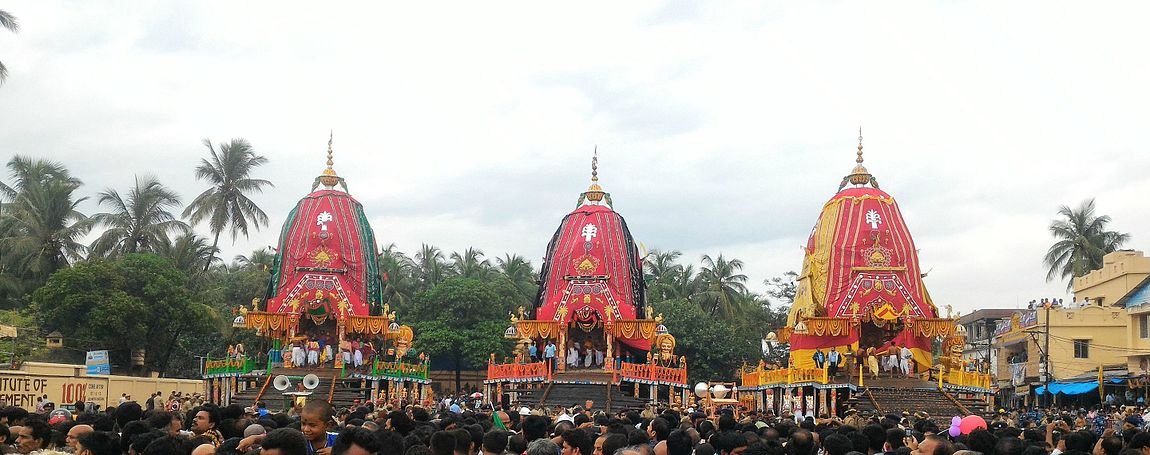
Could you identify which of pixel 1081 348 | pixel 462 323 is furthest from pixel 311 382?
pixel 1081 348

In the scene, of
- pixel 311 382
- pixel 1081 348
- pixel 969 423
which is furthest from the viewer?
pixel 1081 348

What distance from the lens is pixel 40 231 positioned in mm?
45938

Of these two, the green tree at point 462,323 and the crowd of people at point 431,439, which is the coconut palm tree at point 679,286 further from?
Answer: the crowd of people at point 431,439

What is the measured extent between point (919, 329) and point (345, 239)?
20499 mm

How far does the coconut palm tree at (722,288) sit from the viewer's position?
63281mm

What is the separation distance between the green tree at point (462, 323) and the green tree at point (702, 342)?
777cm

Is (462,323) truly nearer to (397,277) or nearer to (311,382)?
(397,277)

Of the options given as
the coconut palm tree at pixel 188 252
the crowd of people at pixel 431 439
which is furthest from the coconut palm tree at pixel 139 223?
the crowd of people at pixel 431 439

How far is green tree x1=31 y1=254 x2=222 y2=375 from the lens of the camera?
135 ft

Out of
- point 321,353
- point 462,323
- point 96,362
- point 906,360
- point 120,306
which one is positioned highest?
point 120,306

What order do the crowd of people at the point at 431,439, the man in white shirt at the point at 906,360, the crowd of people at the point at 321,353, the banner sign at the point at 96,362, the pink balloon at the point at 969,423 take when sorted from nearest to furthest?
the crowd of people at the point at 431,439 < the pink balloon at the point at 969,423 < the banner sign at the point at 96,362 < the man in white shirt at the point at 906,360 < the crowd of people at the point at 321,353

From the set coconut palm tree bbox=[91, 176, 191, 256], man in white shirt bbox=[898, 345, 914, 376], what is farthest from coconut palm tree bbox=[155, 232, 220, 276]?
man in white shirt bbox=[898, 345, 914, 376]

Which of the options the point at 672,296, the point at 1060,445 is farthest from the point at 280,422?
the point at 672,296

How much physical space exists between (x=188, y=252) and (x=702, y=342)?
23.4 m
